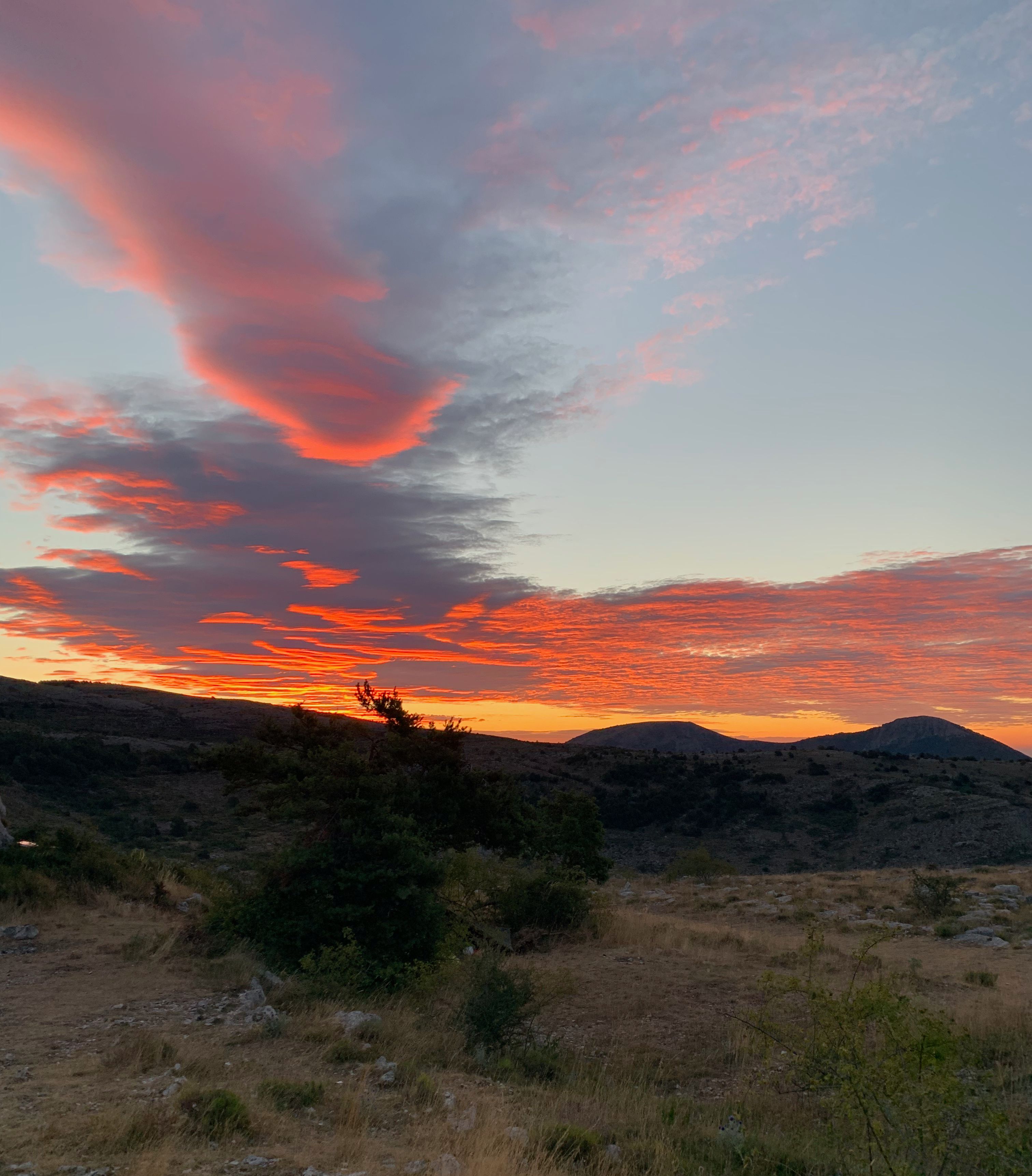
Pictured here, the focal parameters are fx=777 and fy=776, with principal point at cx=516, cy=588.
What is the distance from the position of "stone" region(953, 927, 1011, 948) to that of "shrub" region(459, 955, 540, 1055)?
43.5ft

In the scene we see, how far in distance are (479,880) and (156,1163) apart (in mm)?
14380

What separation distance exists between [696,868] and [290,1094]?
33.6 metres

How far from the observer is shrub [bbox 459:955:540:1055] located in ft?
35.3

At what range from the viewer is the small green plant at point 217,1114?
6844 mm

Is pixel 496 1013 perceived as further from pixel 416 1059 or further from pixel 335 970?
pixel 335 970

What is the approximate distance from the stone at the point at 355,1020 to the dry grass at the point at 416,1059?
0.18m

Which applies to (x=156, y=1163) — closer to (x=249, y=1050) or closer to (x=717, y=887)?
(x=249, y=1050)

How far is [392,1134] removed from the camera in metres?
7.37

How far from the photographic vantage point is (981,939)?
19.4 m

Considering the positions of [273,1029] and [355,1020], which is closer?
[273,1029]

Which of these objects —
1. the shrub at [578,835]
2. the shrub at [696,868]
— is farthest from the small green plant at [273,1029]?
the shrub at [696,868]

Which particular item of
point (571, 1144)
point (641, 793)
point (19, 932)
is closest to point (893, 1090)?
point (571, 1144)

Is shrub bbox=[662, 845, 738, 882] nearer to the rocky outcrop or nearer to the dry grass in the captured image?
the dry grass

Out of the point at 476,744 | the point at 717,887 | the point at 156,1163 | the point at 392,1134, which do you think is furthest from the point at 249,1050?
the point at 476,744
